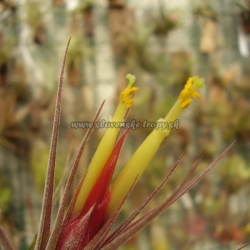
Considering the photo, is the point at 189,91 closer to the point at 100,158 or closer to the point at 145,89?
the point at 100,158

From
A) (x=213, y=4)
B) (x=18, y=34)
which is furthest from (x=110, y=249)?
(x=213, y=4)

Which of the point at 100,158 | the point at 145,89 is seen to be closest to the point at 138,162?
the point at 100,158

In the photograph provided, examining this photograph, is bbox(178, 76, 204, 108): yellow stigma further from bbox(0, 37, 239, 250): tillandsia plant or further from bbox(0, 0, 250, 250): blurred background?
bbox(0, 0, 250, 250): blurred background

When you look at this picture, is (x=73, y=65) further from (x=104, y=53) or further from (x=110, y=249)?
(x=110, y=249)

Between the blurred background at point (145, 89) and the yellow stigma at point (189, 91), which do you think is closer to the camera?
the yellow stigma at point (189, 91)

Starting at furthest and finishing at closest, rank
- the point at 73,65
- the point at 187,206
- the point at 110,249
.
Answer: the point at 187,206 < the point at 73,65 < the point at 110,249

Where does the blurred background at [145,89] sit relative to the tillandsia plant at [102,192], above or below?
below

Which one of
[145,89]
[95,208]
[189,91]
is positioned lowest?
[145,89]

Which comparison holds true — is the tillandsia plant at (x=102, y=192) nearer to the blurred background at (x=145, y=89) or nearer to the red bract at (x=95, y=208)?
the red bract at (x=95, y=208)

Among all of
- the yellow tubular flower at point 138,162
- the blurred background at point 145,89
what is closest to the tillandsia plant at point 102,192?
the yellow tubular flower at point 138,162
